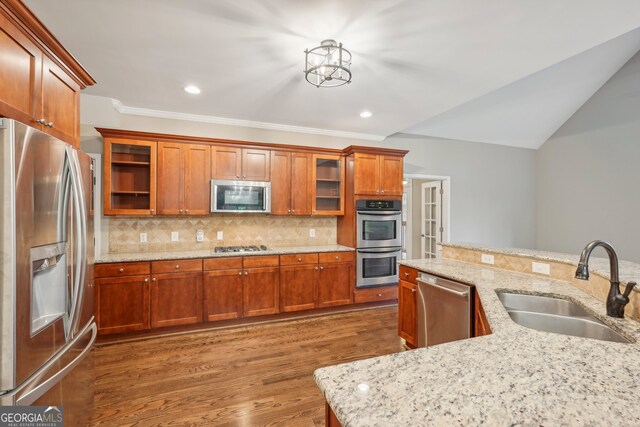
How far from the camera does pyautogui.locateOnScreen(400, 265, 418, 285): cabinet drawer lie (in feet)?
8.71

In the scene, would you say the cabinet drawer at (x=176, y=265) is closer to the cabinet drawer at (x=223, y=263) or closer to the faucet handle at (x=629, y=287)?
the cabinet drawer at (x=223, y=263)

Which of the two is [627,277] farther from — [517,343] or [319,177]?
[319,177]

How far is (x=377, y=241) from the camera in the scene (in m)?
4.11

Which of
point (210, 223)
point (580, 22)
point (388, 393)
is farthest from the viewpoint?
point (210, 223)

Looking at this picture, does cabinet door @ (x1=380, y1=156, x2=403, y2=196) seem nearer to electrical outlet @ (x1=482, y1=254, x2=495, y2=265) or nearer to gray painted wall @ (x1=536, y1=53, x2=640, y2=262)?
electrical outlet @ (x1=482, y1=254, x2=495, y2=265)

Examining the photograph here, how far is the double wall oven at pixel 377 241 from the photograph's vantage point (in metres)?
4.04

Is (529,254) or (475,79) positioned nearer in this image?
(529,254)

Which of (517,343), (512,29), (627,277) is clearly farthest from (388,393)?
(512,29)

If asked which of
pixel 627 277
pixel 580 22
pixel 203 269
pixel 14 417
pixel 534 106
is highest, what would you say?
pixel 534 106

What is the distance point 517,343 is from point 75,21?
10.3ft

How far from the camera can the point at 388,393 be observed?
78cm

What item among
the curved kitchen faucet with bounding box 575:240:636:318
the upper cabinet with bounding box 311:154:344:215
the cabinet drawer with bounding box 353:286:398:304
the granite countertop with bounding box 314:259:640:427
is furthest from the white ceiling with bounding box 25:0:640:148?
the cabinet drawer with bounding box 353:286:398:304

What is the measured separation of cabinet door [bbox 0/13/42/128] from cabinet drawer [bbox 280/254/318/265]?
2.60 m

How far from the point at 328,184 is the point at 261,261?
157cm
